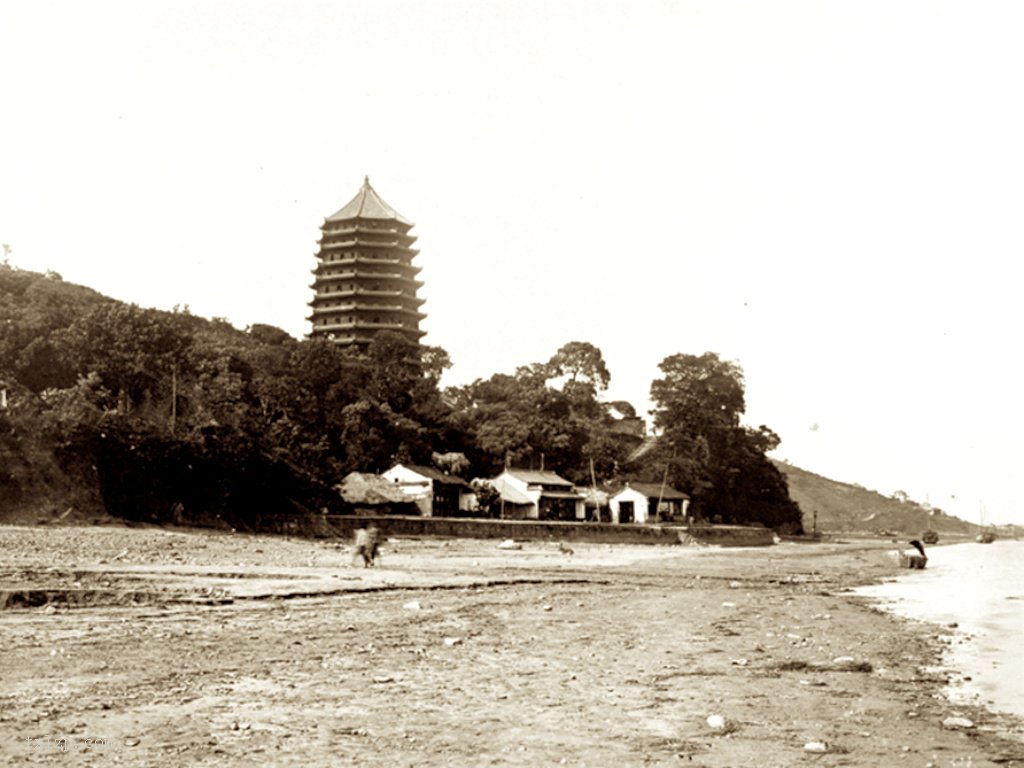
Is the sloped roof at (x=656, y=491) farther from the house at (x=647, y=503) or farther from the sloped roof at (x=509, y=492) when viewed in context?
the sloped roof at (x=509, y=492)

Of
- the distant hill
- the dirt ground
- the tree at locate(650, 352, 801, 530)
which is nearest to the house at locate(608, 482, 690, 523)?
the tree at locate(650, 352, 801, 530)

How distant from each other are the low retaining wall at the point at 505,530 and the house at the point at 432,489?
19.5 feet

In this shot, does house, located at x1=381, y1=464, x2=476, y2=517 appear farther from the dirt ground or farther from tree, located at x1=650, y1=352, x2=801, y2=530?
the dirt ground

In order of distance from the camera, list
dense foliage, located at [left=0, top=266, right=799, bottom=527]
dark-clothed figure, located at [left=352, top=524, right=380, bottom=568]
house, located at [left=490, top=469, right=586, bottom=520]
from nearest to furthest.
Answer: dark-clothed figure, located at [left=352, top=524, right=380, bottom=568] → dense foliage, located at [left=0, top=266, right=799, bottom=527] → house, located at [left=490, top=469, right=586, bottom=520]

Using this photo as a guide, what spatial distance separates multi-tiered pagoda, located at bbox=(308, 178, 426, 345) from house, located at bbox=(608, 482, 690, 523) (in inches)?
974

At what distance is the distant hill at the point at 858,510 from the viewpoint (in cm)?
13350

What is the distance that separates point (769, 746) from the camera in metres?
7.63

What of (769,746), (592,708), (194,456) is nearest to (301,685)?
(592,708)

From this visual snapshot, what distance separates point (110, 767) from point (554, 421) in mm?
61831

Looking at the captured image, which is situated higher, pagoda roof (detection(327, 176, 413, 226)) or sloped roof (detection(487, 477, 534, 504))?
pagoda roof (detection(327, 176, 413, 226))

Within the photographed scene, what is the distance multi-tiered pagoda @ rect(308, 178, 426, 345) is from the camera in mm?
83188

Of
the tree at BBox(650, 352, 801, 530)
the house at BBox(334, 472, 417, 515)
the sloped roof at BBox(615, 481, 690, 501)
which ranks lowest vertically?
the house at BBox(334, 472, 417, 515)

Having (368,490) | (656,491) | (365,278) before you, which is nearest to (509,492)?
(656,491)

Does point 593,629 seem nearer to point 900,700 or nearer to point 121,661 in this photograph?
point 900,700
